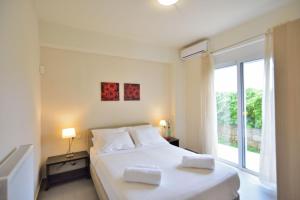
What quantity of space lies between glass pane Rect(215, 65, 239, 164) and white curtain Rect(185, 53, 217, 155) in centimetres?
24

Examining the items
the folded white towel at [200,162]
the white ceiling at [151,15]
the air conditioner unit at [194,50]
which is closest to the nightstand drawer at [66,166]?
the folded white towel at [200,162]

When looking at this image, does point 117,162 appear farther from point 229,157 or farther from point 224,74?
point 224,74

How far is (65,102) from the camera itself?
281 cm

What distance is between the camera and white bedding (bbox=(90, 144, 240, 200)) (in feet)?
4.58

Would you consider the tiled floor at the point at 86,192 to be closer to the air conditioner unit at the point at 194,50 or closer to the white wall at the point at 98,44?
the white wall at the point at 98,44

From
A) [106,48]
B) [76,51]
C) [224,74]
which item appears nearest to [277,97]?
[224,74]

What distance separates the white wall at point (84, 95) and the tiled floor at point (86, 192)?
612mm

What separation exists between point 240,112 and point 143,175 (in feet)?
7.46

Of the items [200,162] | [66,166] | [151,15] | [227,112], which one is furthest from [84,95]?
[227,112]

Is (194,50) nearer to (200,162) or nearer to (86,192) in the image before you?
(200,162)

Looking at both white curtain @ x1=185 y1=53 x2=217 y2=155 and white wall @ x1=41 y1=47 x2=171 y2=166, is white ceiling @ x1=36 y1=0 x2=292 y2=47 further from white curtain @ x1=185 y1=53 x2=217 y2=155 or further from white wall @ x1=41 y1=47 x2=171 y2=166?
white curtain @ x1=185 y1=53 x2=217 y2=155

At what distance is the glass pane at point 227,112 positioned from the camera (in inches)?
121

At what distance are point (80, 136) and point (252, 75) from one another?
10.9ft

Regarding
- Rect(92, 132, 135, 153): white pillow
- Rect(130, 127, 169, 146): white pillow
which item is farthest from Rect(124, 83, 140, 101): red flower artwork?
Rect(92, 132, 135, 153): white pillow
